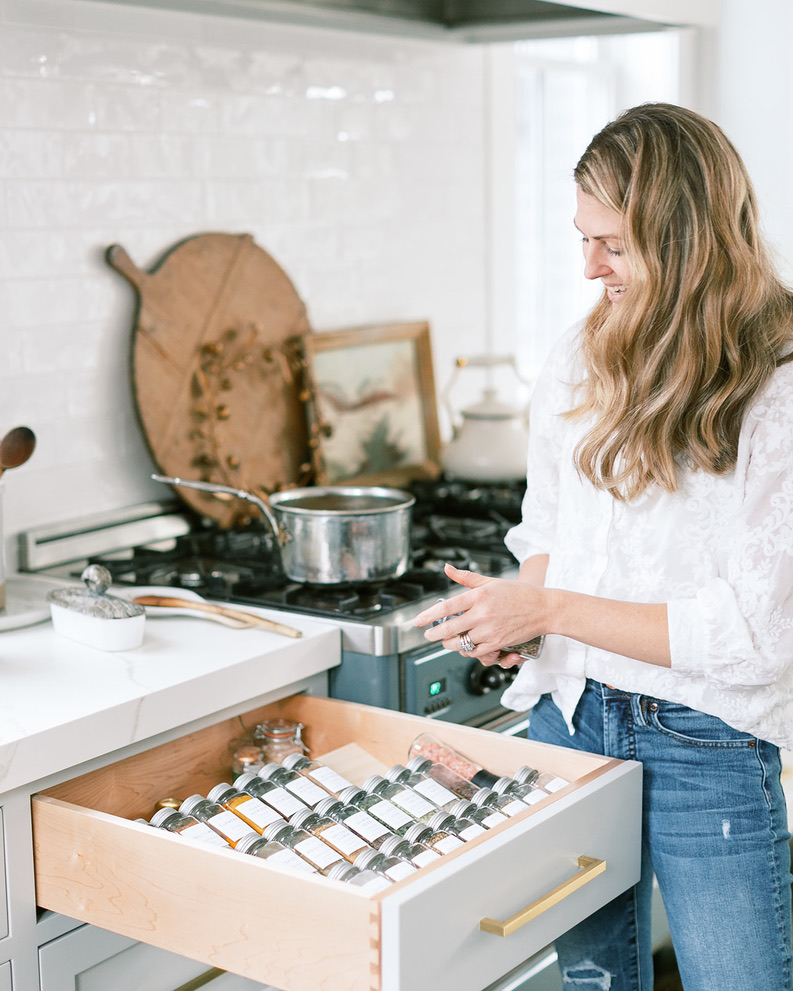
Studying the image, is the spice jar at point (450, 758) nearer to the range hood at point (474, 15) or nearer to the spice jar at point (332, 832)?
the spice jar at point (332, 832)

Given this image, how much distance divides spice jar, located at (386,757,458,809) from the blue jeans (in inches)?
8.1

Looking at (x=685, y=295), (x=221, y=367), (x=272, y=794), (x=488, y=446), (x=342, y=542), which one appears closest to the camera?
(x=685, y=295)

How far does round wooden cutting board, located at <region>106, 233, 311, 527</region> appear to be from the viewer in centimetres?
228

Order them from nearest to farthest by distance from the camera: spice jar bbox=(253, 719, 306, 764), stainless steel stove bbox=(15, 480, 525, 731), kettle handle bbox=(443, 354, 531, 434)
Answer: spice jar bbox=(253, 719, 306, 764)
stainless steel stove bbox=(15, 480, 525, 731)
kettle handle bbox=(443, 354, 531, 434)

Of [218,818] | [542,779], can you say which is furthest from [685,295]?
[218,818]

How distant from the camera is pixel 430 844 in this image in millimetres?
1363

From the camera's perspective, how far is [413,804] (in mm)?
1463

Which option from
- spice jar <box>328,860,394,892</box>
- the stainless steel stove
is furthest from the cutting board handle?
spice jar <box>328,860,394,892</box>

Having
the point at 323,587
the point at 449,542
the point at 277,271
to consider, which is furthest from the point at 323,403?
the point at 323,587

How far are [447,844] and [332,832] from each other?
129mm

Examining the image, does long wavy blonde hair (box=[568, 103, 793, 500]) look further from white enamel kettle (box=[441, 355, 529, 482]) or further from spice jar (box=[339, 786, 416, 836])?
white enamel kettle (box=[441, 355, 529, 482])

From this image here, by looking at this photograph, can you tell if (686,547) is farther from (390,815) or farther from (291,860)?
(291,860)

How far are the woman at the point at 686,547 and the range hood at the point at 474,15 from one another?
947mm

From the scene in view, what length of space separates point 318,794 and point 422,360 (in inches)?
62.8
